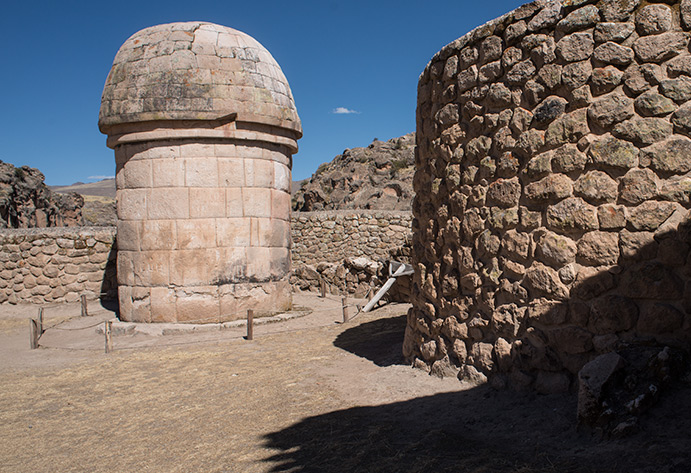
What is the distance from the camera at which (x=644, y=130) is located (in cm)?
331

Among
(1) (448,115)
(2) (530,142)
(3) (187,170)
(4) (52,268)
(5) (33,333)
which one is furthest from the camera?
(4) (52,268)

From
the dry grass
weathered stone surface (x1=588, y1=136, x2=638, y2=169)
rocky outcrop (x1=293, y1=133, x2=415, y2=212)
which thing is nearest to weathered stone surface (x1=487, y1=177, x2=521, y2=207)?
weathered stone surface (x1=588, y1=136, x2=638, y2=169)

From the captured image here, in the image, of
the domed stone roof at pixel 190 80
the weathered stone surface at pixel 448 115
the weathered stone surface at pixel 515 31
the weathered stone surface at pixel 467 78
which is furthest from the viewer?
the domed stone roof at pixel 190 80

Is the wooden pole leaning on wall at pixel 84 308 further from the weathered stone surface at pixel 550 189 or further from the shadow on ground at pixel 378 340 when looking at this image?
the weathered stone surface at pixel 550 189

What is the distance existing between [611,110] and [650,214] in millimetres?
716

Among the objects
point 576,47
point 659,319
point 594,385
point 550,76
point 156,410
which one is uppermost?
point 576,47

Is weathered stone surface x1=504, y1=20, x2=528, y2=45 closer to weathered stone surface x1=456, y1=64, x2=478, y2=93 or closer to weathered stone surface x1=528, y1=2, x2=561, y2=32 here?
weathered stone surface x1=528, y1=2, x2=561, y2=32

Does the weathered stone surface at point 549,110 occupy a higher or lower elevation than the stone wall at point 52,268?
higher

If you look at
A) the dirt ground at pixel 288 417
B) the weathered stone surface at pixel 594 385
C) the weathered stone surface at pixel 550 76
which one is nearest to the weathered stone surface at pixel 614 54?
the weathered stone surface at pixel 550 76

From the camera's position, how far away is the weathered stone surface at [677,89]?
3213 millimetres

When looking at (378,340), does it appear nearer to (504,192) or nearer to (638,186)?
(504,192)

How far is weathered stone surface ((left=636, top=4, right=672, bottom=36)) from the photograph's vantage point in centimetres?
327

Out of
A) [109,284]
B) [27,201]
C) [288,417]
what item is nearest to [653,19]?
[288,417]

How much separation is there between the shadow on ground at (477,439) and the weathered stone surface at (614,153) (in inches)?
56.0
